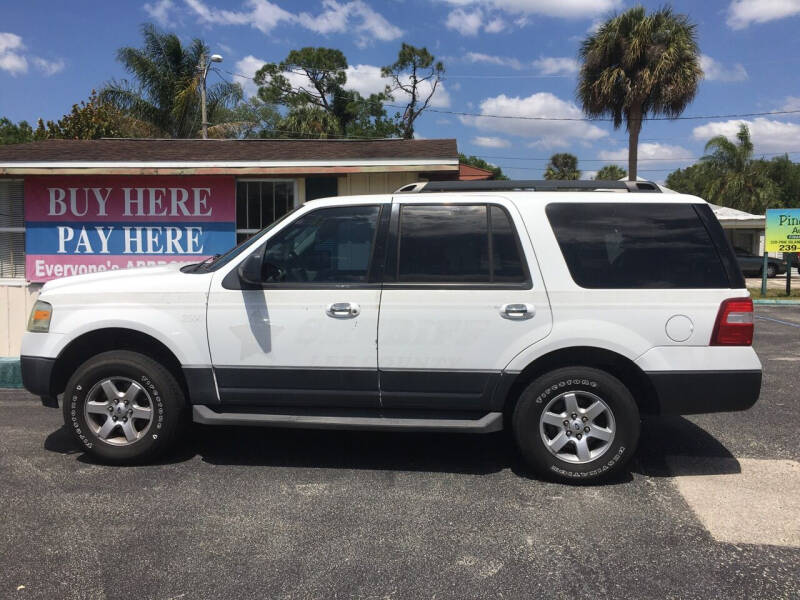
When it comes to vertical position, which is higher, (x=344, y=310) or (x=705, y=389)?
(x=344, y=310)

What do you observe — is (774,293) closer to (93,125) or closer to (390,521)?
(390,521)

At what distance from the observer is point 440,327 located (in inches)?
165

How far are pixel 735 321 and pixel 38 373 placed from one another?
468cm

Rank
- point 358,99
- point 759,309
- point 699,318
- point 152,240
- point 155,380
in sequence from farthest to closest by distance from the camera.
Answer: point 358,99, point 759,309, point 152,240, point 155,380, point 699,318

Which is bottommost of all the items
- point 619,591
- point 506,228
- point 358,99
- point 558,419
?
point 619,591

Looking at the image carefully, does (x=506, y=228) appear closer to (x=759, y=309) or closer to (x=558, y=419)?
(x=558, y=419)

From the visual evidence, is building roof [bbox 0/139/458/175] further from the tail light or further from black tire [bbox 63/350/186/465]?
the tail light

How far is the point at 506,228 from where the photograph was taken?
4316 mm

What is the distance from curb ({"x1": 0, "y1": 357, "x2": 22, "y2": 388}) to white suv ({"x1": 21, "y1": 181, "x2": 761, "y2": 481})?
313 cm

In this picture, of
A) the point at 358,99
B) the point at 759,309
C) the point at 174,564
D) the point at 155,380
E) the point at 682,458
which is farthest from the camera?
the point at 358,99

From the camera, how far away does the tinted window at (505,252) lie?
423 centimetres

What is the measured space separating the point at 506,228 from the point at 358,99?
137 feet

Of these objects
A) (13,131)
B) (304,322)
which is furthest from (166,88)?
(304,322)

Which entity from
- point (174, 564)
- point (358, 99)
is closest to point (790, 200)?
point (358, 99)
